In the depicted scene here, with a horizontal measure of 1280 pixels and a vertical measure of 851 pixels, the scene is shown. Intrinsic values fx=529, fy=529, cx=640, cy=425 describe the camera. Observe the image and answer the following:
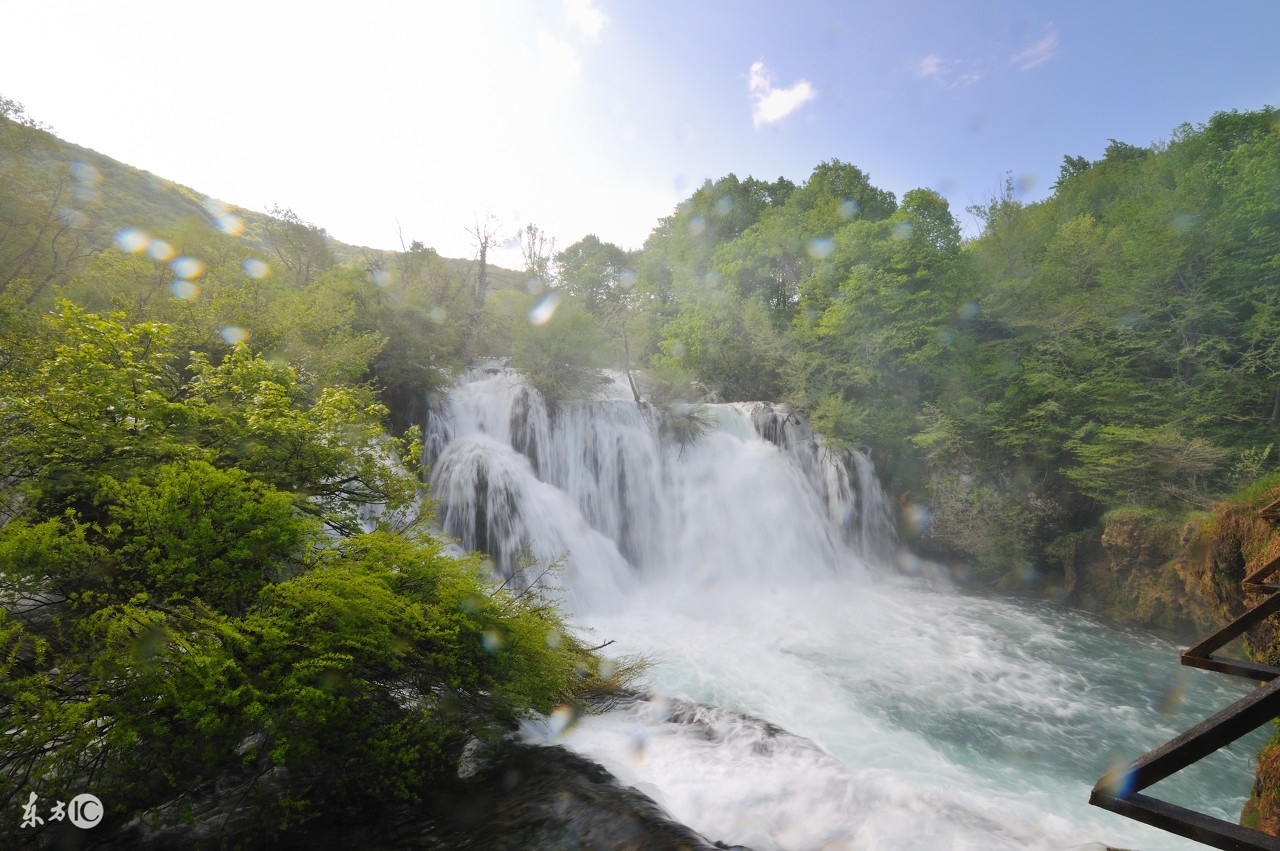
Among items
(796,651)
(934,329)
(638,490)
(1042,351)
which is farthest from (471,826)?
(1042,351)

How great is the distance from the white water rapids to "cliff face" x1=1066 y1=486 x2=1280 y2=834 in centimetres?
114

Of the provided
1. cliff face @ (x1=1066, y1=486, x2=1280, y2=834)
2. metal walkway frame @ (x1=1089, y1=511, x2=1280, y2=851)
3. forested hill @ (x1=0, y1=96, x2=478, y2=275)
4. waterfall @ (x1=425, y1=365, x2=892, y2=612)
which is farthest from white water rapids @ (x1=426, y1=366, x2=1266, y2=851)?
forested hill @ (x1=0, y1=96, x2=478, y2=275)

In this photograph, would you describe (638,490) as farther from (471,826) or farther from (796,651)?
(471,826)

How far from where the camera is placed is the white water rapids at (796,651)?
228 inches

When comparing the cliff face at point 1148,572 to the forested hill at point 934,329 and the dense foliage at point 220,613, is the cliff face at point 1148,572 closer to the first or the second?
the forested hill at point 934,329

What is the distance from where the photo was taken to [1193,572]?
1199cm

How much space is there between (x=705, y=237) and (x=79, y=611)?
3627 centimetres

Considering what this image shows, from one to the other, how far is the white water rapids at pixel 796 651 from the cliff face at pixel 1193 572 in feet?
3.74

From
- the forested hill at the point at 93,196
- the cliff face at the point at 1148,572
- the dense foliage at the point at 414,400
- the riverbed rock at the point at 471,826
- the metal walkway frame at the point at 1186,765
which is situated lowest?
the cliff face at the point at 1148,572

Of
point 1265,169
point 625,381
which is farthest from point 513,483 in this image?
point 1265,169

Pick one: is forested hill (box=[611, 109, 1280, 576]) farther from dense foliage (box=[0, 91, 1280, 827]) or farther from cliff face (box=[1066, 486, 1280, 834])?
cliff face (box=[1066, 486, 1280, 834])

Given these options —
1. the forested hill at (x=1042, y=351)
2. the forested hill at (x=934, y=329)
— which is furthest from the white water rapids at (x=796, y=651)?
the forested hill at (x=1042, y=351)

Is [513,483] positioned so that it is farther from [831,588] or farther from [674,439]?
[831,588]

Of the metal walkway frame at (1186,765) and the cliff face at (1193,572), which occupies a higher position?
the metal walkway frame at (1186,765)
